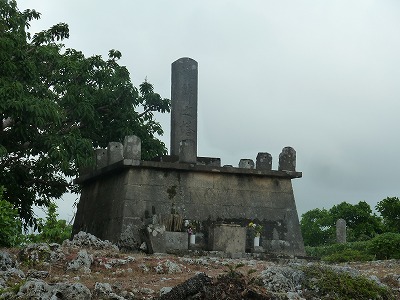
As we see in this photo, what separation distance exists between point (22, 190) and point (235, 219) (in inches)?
276

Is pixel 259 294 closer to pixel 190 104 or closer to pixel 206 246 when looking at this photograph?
pixel 206 246

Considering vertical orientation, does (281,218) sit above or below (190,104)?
below

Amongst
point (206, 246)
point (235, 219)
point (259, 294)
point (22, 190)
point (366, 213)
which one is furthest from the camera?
point (366, 213)

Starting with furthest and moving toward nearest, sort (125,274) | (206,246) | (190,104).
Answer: (190,104) < (206,246) < (125,274)

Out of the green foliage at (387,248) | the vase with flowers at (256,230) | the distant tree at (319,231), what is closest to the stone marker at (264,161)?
the vase with flowers at (256,230)

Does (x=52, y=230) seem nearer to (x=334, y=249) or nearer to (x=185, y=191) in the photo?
(x=185, y=191)

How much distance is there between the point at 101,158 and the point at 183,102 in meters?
2.72

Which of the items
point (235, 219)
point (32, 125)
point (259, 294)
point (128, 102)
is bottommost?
point (259, 294)

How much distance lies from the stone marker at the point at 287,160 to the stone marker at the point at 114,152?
4193 mm

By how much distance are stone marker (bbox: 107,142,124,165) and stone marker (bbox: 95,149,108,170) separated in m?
0.53

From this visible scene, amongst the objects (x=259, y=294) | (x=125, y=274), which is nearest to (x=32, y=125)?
(x=125, y=274)

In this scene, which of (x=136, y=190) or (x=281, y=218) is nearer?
(x=136, y=190)

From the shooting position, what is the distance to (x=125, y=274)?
12.8 metres

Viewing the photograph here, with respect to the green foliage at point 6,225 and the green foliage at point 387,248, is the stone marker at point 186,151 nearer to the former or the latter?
the green foliage at point 6,225
